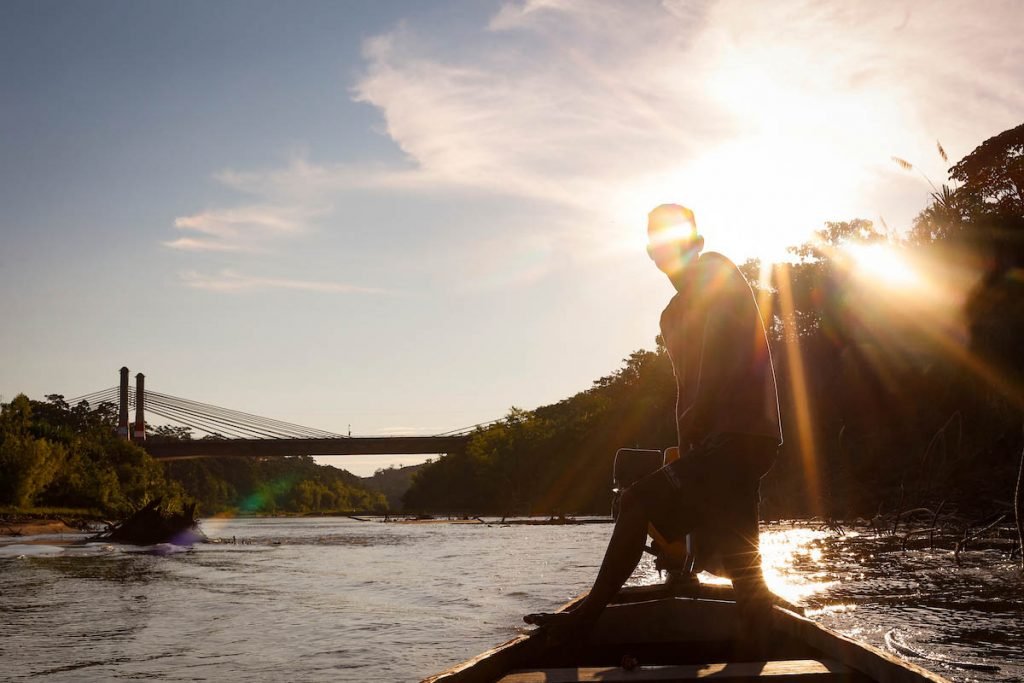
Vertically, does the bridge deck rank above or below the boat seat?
above

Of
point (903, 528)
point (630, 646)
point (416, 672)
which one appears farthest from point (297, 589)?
point (903, 528)

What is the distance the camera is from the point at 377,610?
1551cm

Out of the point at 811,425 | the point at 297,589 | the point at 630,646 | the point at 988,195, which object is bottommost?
the point at 297,589

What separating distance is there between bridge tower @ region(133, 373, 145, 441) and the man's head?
356 ft

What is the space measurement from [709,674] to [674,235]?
Answer: 2.39 metres

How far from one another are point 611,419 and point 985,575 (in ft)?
341

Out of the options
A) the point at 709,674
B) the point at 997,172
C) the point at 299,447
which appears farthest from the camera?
the point at 299,447

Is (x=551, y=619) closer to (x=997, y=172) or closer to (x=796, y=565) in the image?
(x=796, y=565)

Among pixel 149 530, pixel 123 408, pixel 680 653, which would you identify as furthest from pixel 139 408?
pixel 680 653

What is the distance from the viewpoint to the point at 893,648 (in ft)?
27.9

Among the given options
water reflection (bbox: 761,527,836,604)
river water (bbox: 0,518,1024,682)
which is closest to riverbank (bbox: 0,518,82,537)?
river water (bbox: 0,518,1024,682)

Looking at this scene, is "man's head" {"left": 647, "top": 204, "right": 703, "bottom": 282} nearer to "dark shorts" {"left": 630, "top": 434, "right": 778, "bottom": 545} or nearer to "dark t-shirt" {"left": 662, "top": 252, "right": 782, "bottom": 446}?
"dark t-shirt" {"left": 662, "top": 252, "right": 782, "bottom": 446}

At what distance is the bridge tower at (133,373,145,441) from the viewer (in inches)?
4112

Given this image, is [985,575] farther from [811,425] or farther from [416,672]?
[811,425]
